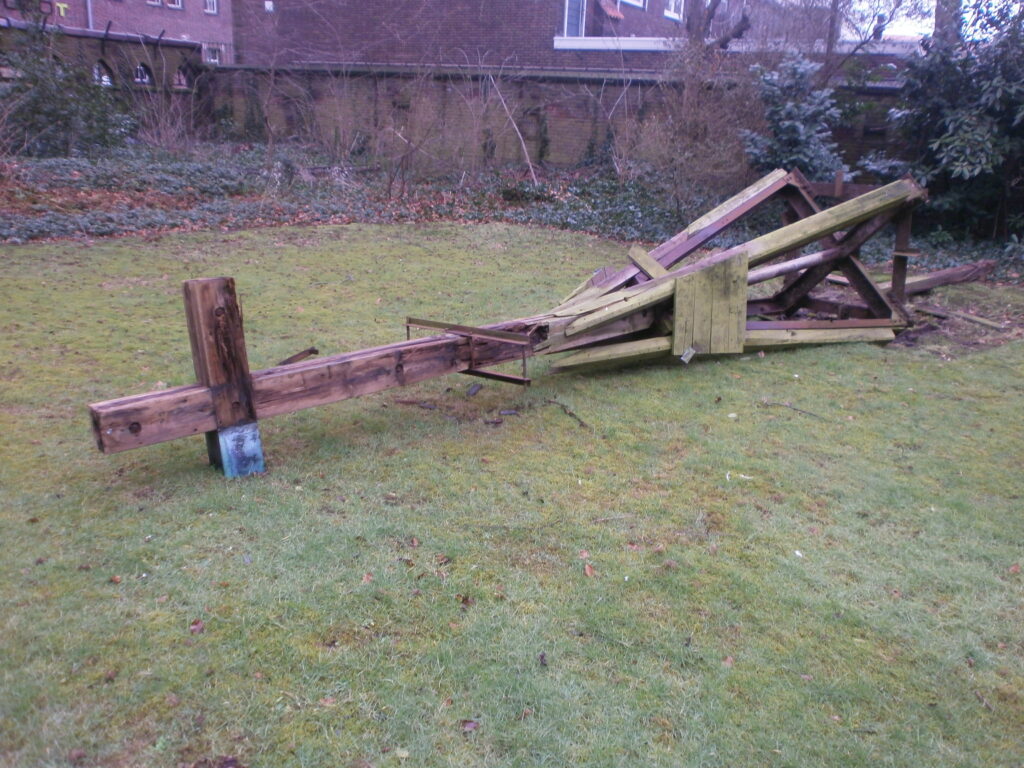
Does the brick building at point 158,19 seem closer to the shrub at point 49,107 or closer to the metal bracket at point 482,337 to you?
the shrub at point 49,107

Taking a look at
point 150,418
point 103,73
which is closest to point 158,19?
point 103,73

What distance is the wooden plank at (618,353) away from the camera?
653cm

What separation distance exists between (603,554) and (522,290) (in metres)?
6.35

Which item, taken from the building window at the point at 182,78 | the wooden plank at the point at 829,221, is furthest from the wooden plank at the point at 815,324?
the building window at the point at 182,78

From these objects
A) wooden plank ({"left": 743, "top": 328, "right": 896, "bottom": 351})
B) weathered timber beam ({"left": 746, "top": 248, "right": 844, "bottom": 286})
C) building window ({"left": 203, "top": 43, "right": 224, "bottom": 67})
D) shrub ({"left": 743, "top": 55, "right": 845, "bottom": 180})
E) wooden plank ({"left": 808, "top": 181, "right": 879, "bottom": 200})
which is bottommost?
wooden plank ({"left": 743, "top": 328, "right": 896, "bottom": 351})

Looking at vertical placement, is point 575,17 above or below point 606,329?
above

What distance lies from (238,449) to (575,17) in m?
22.7

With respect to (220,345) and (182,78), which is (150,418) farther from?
(182,78)

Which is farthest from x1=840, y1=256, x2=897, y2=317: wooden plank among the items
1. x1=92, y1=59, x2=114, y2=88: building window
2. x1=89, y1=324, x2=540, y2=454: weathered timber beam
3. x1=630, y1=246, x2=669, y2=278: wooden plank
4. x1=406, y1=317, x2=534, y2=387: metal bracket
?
x1=92, y1=59, x2=114, y2=88: building window

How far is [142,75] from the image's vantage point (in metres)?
21.1

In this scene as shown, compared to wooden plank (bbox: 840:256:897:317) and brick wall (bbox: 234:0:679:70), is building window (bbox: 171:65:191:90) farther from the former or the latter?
wooden plank (bbox: 840:256:897:317)

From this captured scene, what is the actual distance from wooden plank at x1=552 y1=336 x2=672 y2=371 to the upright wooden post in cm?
273

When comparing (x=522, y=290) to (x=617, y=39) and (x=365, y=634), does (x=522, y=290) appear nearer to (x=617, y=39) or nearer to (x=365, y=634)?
(x=365, y=634)

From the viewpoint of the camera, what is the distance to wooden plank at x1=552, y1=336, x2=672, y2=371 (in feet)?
21.4
